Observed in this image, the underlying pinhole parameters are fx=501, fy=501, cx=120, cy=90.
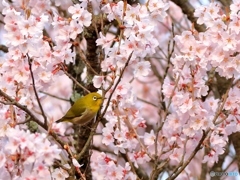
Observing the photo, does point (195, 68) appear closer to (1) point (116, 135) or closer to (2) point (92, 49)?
(1) point (116, 135)

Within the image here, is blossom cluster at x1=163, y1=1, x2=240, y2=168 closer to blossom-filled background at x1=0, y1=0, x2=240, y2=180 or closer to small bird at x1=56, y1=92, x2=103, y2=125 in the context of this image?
blossom-filled background at x1=0, y1=0, x2=240, y2=180

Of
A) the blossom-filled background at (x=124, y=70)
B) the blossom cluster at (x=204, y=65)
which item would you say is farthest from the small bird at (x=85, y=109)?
the blossom cluster at (x=204, y=65)

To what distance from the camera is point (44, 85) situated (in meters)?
2.75

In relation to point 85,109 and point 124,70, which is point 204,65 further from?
point 85,109

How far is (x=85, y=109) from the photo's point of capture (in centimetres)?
290

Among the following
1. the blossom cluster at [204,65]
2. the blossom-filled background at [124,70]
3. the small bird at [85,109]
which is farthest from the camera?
the small bird at [85,109]

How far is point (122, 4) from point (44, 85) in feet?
2.01

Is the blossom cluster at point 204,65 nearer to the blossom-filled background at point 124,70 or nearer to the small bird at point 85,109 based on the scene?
the blossom-filled background at point 124,70

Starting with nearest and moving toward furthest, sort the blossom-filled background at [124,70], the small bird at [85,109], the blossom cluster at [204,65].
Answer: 1. the blossom-filled background at [124,70]
2. the blossom cluster at [204,65]
3. the small bird at [85,109]

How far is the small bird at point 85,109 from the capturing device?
284 cm

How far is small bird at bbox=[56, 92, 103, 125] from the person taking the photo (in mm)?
2842

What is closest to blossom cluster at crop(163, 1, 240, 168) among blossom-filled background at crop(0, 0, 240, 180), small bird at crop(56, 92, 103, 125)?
blossom-filled background at crop(0, 0, 240, 180)

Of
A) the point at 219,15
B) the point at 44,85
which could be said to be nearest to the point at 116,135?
the point at 44,85

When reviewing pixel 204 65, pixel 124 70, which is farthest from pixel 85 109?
pixel 204 65
